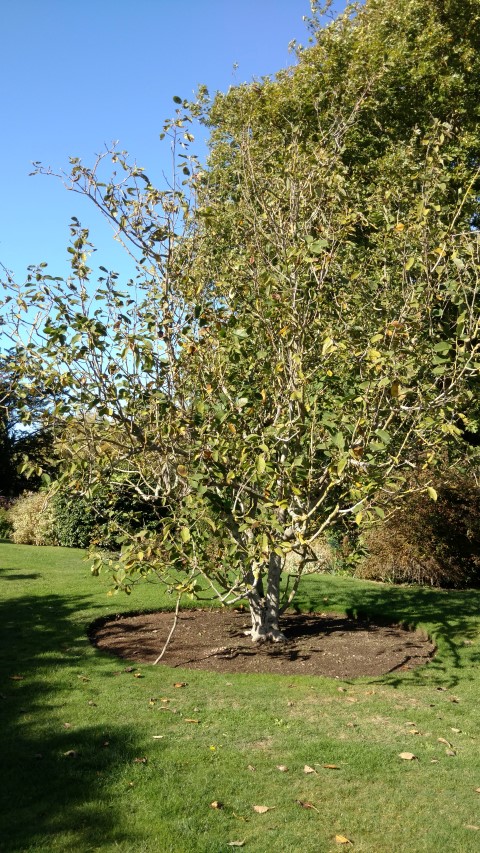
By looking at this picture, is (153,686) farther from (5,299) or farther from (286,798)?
(5,299)

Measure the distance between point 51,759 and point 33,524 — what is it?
15.7 metres

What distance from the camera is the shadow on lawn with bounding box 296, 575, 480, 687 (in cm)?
716

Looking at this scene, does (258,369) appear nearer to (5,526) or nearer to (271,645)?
(271,645)

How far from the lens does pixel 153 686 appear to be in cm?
630

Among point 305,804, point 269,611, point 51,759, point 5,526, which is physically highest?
point 5,526

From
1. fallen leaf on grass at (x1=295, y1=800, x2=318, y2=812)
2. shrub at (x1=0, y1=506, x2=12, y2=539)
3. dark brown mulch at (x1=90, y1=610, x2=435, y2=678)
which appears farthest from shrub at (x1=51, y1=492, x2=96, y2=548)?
fallen leaf on grass at (x1=295, y1=800, x2=318, y2=812)

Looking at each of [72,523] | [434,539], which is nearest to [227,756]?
[434,539]

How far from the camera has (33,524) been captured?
64.3ft

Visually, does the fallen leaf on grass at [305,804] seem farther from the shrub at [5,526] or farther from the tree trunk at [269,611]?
the shrub at [5,526]

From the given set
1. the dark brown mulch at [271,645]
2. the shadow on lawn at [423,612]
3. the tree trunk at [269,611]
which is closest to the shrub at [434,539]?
the shadow on lawn at [423,612]

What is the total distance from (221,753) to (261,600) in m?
3.02

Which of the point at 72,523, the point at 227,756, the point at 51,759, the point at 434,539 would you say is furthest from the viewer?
the point at 72,523

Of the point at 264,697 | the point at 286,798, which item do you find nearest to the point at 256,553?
the point at 264,697

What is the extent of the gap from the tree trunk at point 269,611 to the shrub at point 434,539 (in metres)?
5.84
